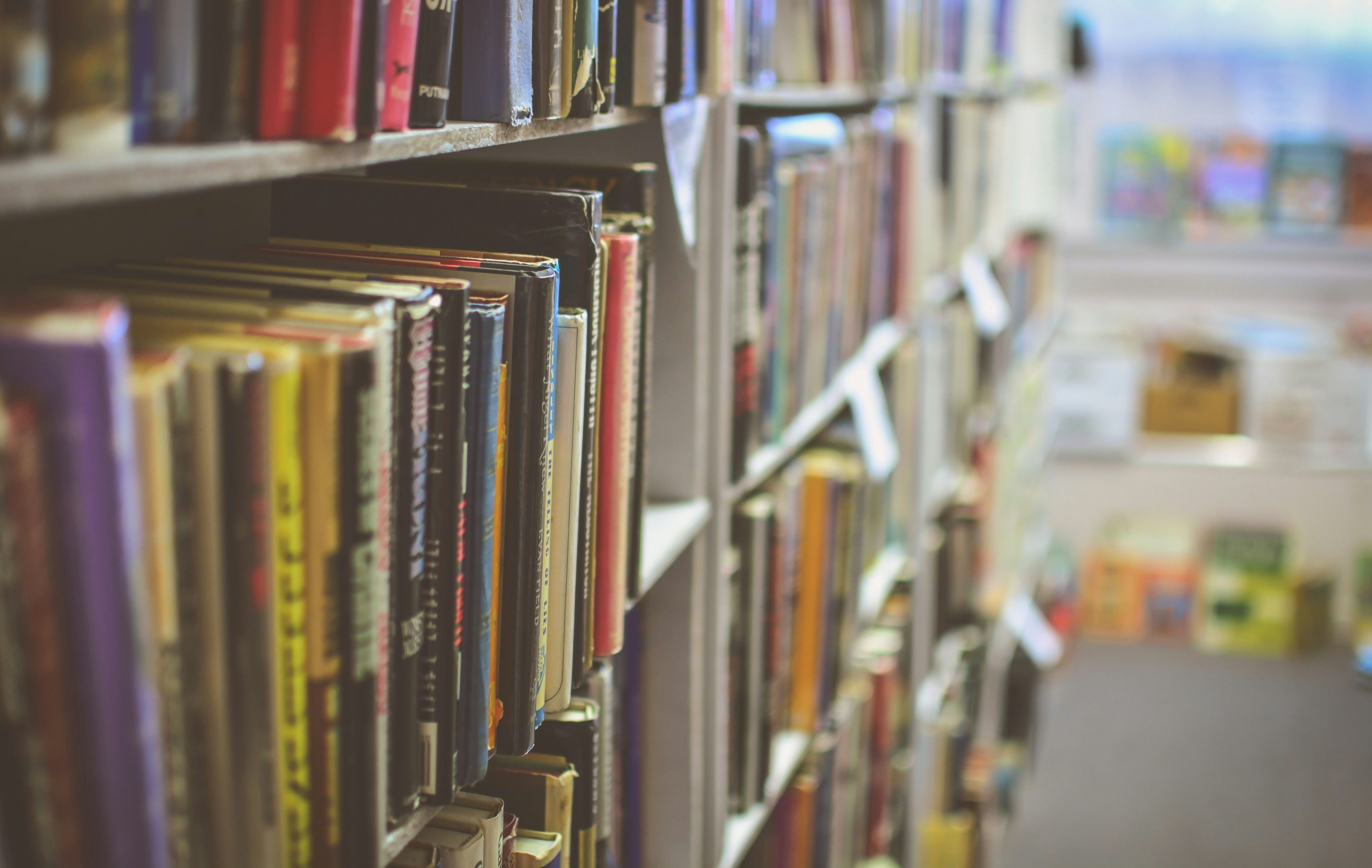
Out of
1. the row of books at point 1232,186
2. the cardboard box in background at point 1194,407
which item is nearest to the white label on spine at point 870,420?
the cardboard box in background at point 1194,407

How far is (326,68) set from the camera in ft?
1.80

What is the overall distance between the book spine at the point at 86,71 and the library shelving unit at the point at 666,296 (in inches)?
0.4

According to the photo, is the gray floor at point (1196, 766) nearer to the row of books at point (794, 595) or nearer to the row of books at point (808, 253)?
the row of books at point (794, 595)

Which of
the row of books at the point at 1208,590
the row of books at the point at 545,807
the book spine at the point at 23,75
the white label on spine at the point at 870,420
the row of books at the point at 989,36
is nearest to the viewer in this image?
→ the book spine at the point at 23,75

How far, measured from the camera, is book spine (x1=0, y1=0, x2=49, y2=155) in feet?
1.31

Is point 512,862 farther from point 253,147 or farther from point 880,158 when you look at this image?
point 880,158

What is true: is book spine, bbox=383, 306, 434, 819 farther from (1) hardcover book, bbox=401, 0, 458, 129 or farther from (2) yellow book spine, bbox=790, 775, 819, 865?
(2) yellow book spine, bbox=790, 775, 819, 865

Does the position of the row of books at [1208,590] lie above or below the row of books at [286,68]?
below

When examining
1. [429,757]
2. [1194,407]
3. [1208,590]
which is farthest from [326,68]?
[1194,407]

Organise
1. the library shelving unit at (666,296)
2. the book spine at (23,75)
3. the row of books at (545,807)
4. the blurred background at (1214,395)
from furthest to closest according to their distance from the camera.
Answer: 1. the blurred background at (1214,395)
2. the row of books at (545,807)
3. the library shelving unit at (666,296)
4. the book spine at (23,75)

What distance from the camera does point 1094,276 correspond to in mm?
4566

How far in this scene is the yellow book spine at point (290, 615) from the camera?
1.69ft

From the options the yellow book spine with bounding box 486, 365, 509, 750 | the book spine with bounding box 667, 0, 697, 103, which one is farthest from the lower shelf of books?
the book spine with bounding box 667, 0, 697, 103

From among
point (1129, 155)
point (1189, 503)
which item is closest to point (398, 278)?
point (1189, 503)
